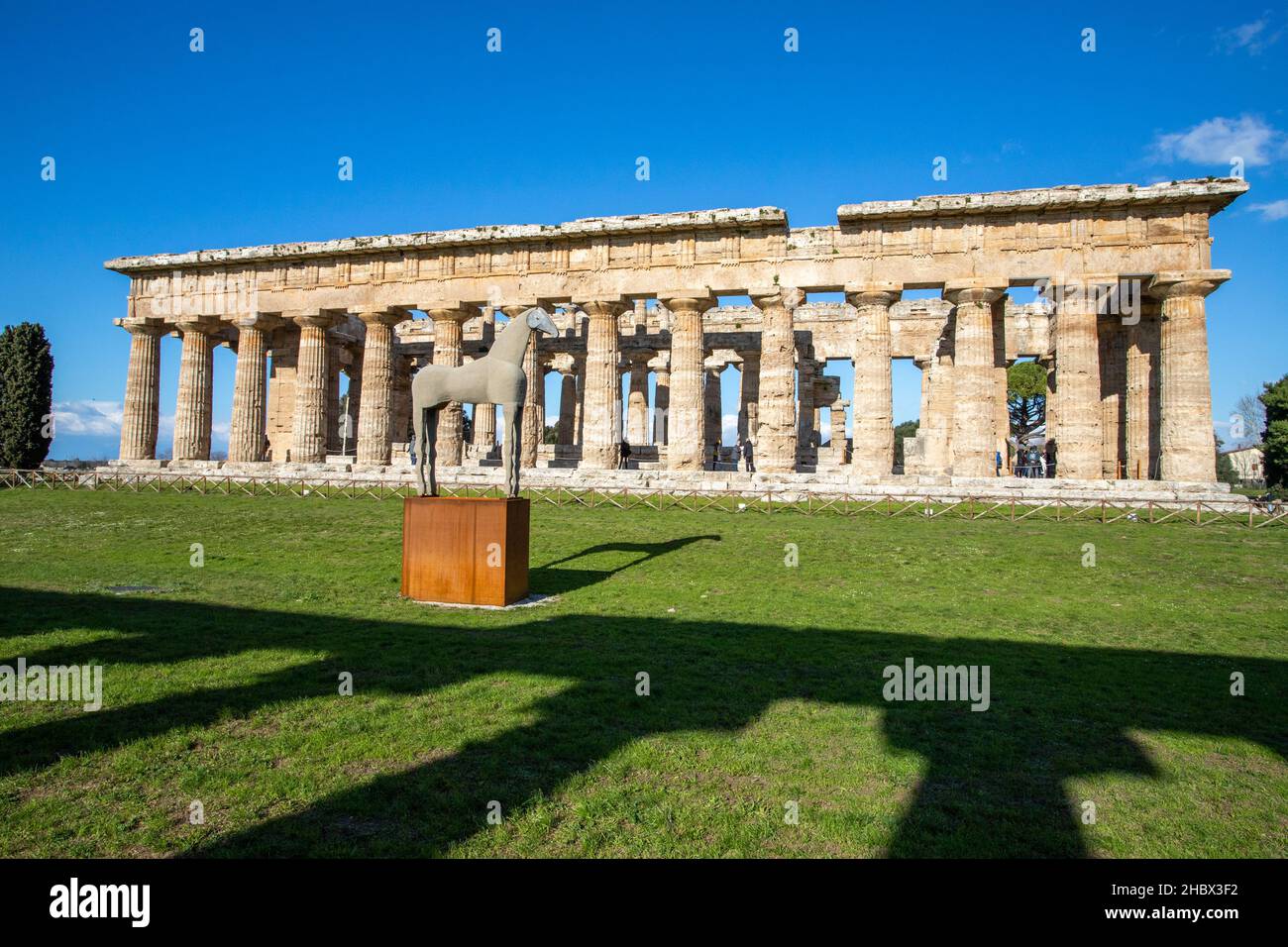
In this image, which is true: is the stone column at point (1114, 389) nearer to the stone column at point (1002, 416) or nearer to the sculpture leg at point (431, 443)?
the stone column at point (1002, 416)

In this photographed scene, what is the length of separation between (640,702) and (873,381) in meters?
25.4

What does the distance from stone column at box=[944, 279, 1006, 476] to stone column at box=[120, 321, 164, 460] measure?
38955 mm

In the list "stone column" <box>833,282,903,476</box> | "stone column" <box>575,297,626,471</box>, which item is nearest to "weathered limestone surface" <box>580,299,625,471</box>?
"stone column" <box>575,297,626,471</box>

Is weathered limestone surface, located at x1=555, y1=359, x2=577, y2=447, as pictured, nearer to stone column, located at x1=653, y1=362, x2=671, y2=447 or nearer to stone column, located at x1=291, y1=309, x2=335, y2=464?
stone column, located at x1=653, y1=362, x2=671, y2=447

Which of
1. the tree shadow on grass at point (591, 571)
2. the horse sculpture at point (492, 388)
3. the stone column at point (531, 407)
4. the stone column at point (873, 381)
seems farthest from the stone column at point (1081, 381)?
the horse sculpture at point (492, 388)

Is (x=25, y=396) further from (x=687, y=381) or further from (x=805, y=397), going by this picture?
(x=805, y=397)

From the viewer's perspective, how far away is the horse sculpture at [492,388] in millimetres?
12719

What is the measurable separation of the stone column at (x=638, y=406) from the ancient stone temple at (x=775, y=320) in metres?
3.11

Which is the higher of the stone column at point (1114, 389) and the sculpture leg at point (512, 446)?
the stone column at point (1114, 389)

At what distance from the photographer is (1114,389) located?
32.1m

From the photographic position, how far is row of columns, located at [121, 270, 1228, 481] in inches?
A: 1056

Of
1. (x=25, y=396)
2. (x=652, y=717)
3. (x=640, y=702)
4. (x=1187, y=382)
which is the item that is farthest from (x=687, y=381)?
(x=25, y=396)
